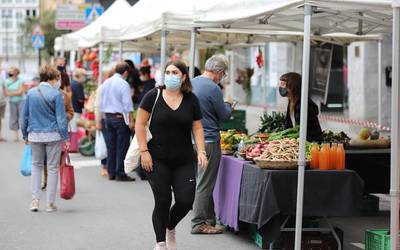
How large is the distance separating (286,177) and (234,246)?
3.79 feet

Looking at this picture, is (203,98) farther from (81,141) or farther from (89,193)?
(81,141)

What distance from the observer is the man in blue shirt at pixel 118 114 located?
1474 centimetres

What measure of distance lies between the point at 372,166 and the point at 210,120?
2.31m

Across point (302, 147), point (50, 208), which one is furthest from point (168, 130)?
point (50, 208)

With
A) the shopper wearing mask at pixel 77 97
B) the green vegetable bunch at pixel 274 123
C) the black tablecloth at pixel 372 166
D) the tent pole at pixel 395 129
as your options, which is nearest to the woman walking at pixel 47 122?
the green vegetable bunch at pixel 274 123

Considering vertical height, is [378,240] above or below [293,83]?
below

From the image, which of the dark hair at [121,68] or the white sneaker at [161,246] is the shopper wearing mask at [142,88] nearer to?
the dark hair at [121,68]

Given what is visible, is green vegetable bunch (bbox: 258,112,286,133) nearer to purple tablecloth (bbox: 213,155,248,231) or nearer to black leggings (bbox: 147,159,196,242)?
purple tablecloth (bbox: 213,155,248,231)

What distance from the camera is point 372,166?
11211 mm

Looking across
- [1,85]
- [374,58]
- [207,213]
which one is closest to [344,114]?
[374,58]

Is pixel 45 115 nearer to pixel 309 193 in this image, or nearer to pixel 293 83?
pixel 293 83

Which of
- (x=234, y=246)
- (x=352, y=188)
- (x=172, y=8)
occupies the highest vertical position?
(x=172, y=8)

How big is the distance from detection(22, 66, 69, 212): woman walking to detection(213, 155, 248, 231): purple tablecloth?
2.14 metres

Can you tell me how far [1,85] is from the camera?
22.6m
